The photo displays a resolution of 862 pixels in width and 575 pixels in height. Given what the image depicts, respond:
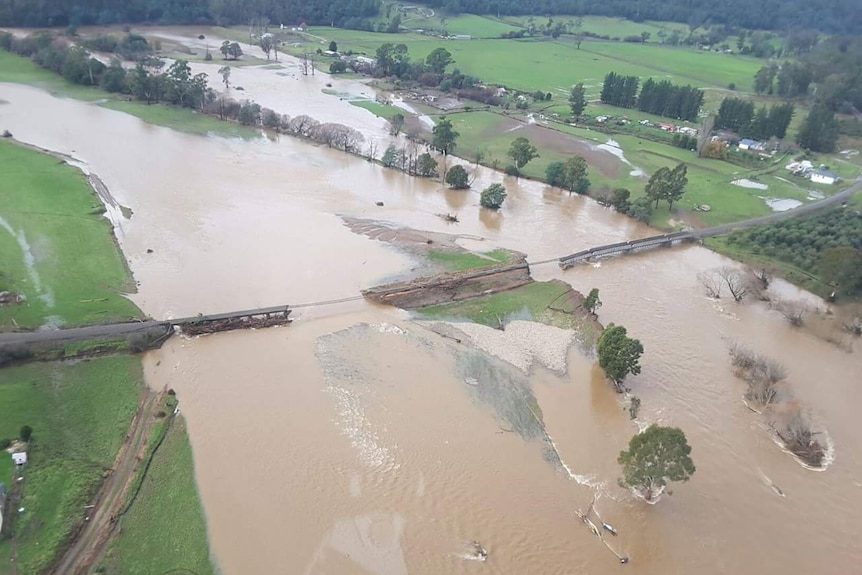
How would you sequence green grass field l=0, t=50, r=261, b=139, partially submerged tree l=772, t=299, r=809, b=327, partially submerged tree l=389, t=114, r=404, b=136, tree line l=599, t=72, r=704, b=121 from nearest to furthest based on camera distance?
1. partially submerged tree l=772, t=299, r=809, b=327
2. green grass field l=0, t=50, r=261, b=139
3. partially submerged tree l=389, t=114, r=404, b=136
4. tree line l=599, t=72, r=704, b=121

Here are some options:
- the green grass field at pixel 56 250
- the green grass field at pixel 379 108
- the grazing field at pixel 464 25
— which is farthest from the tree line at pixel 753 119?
the green grass field at pixel 56 250

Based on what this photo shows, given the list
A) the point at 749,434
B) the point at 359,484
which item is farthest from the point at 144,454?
the point at 749,434

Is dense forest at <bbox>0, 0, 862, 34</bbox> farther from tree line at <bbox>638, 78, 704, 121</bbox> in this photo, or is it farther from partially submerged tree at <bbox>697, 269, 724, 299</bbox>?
partially submerged tree at <bbox>697, 269, 724, 299</bbox>

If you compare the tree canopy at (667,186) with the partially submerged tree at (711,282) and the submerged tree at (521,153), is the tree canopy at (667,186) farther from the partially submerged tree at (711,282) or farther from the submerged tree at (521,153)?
the submerged tree at (521,153)

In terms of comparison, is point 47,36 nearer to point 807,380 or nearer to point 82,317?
point 82,317

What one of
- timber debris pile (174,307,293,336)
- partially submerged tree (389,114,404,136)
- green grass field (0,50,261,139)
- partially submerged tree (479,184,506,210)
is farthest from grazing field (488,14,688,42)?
timber debris pile (174,307,293,336)

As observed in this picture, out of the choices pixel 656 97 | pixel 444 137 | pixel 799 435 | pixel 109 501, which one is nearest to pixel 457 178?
pixel 444 137
